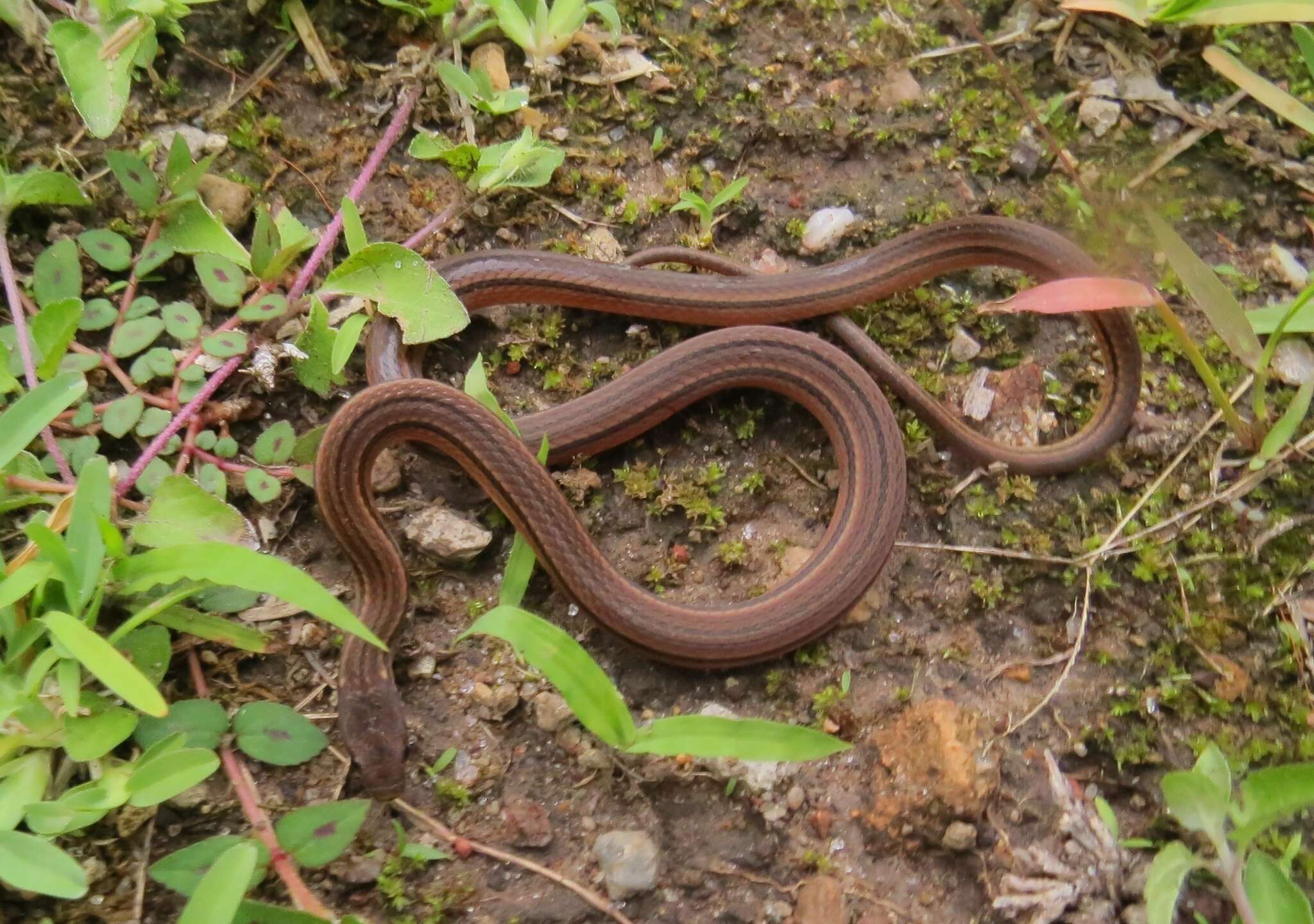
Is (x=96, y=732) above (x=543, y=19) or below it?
below

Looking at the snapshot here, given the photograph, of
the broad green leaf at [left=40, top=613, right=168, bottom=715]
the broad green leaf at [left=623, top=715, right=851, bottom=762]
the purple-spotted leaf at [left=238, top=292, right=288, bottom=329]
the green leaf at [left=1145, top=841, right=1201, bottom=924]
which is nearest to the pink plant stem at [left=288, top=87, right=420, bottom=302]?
the purple-spotted leaf at [left=238, top=292, right=288, bottom=329]

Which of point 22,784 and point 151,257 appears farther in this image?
point 151,257

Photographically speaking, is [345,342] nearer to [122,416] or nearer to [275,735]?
[122,416]

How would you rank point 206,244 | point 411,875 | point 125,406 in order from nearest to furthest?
point 411,875 → point 125,406 → point 206,244

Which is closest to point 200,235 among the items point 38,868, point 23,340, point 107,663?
point 23,340

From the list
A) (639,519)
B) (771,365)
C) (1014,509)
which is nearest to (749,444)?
(771,365)

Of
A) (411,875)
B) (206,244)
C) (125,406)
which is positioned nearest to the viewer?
(411,875)

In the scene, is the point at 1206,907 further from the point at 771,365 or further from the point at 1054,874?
the point at 771,365

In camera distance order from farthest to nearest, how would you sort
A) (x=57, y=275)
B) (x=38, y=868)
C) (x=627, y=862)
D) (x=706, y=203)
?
(x=706, y=203) < (x=57, y=275) < (x=627, y=862) < (x=38, y=868)
